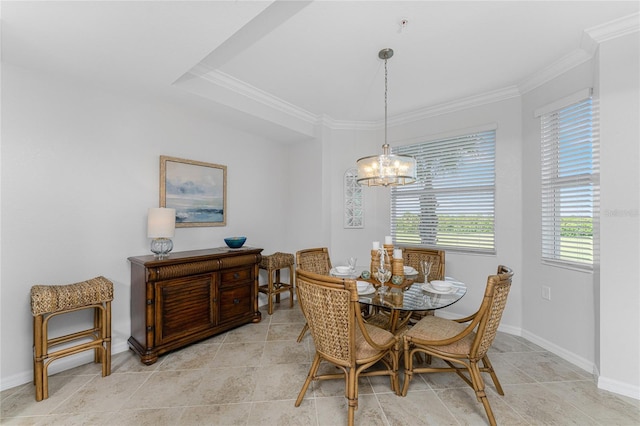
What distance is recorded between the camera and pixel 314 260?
124 inches

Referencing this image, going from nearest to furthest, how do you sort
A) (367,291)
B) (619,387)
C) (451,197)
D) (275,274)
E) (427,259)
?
(619,387), (367,291), (427,259), (451,197), (275,274)

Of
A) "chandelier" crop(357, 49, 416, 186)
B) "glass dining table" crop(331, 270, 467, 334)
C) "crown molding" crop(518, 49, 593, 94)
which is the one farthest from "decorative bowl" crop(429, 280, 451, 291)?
"crown molding" crop(518, 49, 593, 94)

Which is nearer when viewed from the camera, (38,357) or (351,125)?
(38,357)

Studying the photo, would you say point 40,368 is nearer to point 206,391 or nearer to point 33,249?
point 33,249

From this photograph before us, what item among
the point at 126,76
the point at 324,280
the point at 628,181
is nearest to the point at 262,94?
the point at 126,76

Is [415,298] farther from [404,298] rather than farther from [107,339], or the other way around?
[107,339]

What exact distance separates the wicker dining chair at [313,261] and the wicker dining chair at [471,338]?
1.29 m

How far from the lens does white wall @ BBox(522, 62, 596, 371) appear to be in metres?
2.44

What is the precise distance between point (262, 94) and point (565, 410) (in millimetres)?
3952

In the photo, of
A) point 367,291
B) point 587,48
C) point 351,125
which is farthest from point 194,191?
point 587,48

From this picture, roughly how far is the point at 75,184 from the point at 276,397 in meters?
2.54

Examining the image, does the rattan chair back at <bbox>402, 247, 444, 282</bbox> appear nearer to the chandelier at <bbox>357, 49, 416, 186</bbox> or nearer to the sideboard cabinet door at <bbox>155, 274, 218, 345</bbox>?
the chandelier at <bbox>357, 49, 416, 186</bbox>

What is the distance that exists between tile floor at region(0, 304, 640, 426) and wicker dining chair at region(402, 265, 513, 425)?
0.65ft

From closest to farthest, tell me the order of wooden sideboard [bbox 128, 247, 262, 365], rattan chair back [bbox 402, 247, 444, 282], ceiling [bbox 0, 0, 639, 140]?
1. ceiling [bbox 0, 0, 639, 140]
2. wooden sideboard [bbox 128, 247, 262, 365]
3. rattan chair back [bbox 402, 247, 444, 282]
